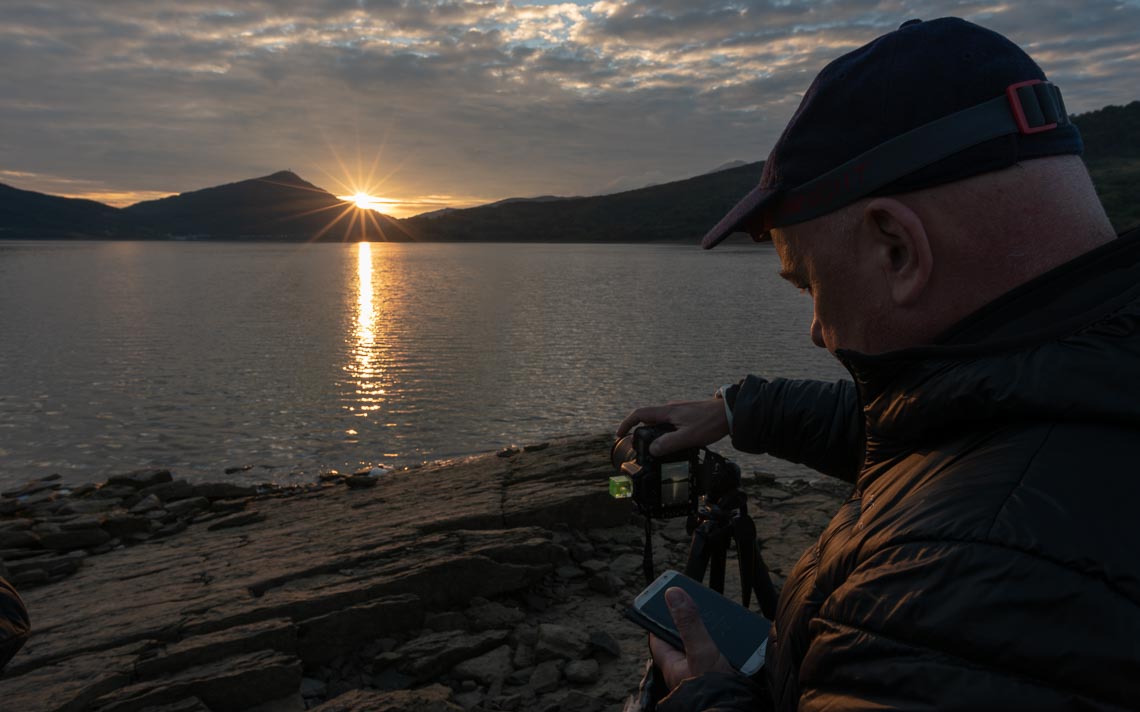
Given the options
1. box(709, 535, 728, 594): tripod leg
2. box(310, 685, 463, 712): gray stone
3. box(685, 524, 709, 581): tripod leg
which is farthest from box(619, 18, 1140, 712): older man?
box(310, 685, 463, 712): gray stone

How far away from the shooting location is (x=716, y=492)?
3.96 metres

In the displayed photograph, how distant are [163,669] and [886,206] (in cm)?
593

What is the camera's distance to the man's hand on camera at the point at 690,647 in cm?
206

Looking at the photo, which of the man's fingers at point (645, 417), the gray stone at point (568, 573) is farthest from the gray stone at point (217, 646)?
the man's fingers at point (645, 417)

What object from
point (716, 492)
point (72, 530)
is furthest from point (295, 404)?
point (716, 492)

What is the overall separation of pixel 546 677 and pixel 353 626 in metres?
1.69

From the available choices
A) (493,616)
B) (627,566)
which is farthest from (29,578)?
(627,566)

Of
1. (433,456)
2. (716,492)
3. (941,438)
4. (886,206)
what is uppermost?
(886,206)

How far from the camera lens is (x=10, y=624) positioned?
2346 mm

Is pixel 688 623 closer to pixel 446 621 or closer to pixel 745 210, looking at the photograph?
pixel 745 210

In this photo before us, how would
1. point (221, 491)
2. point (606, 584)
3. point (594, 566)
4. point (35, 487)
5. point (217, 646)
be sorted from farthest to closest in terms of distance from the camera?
point (35, 487)
point (221, 491)
point (594, 566)
point (606, 584)
point (217, 646)

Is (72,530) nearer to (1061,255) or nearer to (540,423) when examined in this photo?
(540,423)

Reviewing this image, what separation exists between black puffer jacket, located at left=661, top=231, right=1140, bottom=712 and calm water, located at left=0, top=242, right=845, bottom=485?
40.0 feet

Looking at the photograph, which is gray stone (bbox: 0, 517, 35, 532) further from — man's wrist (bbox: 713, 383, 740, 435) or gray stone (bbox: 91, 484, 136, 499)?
man's wrist (bbox: 713, 383, 740, 435)
